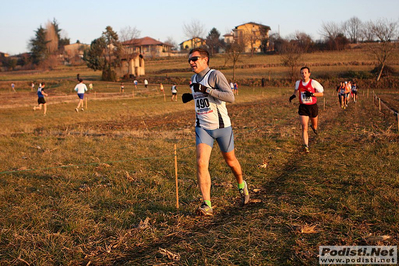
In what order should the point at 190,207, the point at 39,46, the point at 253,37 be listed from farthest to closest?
the point at 39,46, the point at 253,37, the point at 190,207

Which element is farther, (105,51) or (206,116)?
(105,51)

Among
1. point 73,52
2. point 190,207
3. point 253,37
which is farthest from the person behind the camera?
point 73,52

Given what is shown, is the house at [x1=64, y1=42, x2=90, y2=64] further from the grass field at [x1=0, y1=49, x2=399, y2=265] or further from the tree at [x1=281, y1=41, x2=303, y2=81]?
the grass field at [x1=0, y1=49, x2=399, y2=265]

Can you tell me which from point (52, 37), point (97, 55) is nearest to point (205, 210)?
point (97, 55)

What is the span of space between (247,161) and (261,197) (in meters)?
2.49

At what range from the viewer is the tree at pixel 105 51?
238ft

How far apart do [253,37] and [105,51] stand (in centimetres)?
3650

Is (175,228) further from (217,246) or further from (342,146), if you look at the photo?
(342,146)

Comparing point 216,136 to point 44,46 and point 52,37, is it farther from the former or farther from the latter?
point 52,37

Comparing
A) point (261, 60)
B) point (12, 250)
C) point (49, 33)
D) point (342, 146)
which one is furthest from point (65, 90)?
point (49, 33)

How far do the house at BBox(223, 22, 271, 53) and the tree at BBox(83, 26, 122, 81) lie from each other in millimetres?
24102

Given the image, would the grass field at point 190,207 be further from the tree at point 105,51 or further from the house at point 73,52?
the house at point 73,52

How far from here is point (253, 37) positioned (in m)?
88.9

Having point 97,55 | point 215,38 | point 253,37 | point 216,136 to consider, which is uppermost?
point 215,38
